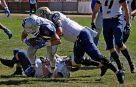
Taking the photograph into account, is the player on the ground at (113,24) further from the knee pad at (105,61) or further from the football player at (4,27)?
the football player at (4,27)

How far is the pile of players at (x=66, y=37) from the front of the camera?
888 centimetres

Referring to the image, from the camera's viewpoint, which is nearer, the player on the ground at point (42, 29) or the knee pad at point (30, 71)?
the player on the ground at point (42, 29)

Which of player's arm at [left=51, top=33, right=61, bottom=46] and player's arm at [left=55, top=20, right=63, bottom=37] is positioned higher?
player's arm at [left=55, top=20, right=63, bottom=37]

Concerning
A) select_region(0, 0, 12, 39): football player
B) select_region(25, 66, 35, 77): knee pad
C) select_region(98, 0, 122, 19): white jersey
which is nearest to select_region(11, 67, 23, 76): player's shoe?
select_region(25, 66, 35, 77): knee pad

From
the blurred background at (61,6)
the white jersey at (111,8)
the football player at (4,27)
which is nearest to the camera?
the white jersey at (111,8)

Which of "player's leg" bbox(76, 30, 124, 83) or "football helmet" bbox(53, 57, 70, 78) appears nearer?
Answer: "player's leg" bbox(76, 30, 124, 83)

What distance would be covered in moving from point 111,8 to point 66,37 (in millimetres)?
971

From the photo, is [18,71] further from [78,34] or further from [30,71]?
[78,34]

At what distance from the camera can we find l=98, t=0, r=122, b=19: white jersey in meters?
9.29

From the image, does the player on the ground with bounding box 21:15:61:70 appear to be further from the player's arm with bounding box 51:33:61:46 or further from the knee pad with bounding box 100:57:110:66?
the knee pad with bounding box 100:57:110:66

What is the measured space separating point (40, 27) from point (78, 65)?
144 cm

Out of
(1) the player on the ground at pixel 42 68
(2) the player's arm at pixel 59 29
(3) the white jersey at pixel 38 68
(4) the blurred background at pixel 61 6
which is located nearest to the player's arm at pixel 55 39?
(2) the player's arm at pixel 59 29

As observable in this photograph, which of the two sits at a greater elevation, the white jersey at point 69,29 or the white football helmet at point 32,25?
the white football helmet at point 32,25

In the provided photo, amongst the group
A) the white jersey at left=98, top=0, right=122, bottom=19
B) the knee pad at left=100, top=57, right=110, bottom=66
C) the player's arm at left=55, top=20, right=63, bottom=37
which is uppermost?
the white jersey at left=98, top=0, right=122, bottom=19
